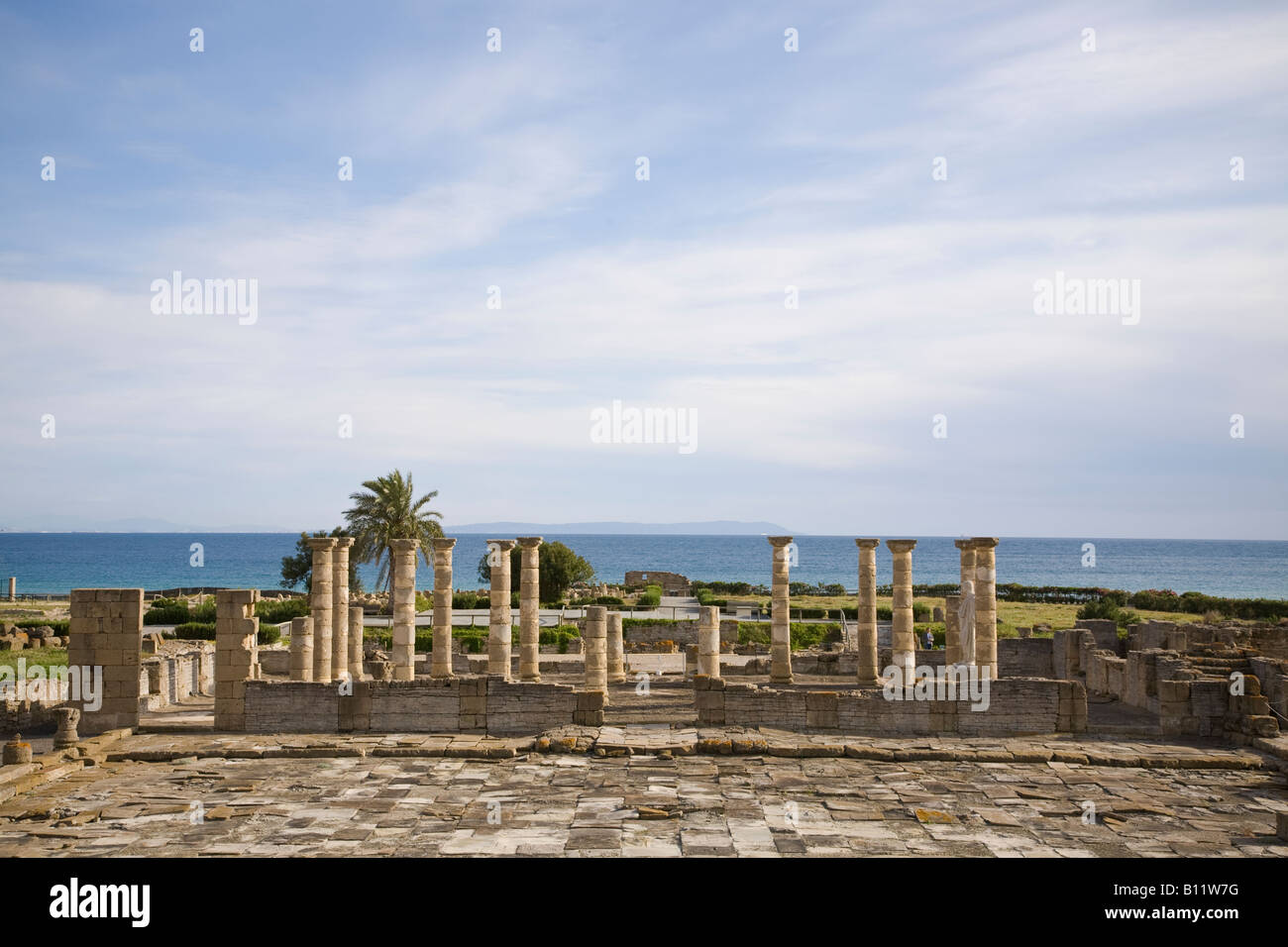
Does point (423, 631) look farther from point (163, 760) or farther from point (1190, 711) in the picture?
point (1190, 711)

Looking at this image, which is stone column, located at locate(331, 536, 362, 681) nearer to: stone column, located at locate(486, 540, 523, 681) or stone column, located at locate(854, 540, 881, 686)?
stone column, located at locate(486, 540, 523, 681)

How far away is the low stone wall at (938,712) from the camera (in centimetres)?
2003

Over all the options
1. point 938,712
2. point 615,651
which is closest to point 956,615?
point 938,712

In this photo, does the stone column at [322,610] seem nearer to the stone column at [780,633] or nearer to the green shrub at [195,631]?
the stone column at [780,633]

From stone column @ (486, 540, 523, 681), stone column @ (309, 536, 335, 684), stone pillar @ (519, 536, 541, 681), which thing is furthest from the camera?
stone pillar @ (519, 536, 541, 681)

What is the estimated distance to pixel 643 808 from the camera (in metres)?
14.4

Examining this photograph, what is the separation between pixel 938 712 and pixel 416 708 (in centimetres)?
1013

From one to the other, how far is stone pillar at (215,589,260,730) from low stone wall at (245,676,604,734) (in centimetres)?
24

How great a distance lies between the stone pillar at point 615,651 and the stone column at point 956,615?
8126 mm

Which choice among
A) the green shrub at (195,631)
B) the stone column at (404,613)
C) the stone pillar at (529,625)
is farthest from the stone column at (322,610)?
the green shrub at (195,631)

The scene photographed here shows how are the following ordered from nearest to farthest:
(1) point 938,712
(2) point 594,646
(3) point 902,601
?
(1) point 938,712, (2) point 594,646, (3) point 902,601

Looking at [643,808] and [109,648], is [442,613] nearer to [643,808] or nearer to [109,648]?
[109,648]

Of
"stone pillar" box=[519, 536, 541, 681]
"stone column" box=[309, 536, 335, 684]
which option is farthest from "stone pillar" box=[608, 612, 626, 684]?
"stone column" box=[309, 536, 335, 684]

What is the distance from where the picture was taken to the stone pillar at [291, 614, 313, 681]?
23078mm
